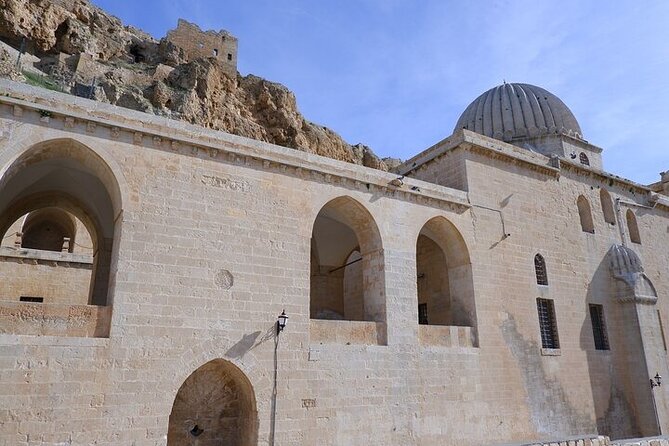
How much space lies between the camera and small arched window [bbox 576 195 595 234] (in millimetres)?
14797

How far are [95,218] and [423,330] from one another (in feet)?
25.2

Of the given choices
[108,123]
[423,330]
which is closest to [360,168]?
[423,330]

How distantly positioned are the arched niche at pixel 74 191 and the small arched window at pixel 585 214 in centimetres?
1307

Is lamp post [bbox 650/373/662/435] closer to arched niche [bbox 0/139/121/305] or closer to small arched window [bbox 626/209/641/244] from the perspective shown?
small arched window [bbox 626/209/641/244]

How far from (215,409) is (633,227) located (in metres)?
14.7

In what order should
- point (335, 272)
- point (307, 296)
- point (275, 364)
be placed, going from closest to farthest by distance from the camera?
point (275, 364), point (307, 296), point (335, 272)

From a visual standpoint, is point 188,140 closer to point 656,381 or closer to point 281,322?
point 281,322

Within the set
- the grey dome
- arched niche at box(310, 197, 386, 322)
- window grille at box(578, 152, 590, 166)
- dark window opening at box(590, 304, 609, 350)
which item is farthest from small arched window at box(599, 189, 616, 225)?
arched niche at box(310, 197, 386, 322)

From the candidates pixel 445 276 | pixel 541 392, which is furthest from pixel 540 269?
pixel 541 392

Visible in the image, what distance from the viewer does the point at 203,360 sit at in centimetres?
784

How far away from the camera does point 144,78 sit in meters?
26.3

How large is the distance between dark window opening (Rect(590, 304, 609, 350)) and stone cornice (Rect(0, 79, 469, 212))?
19.2 ft

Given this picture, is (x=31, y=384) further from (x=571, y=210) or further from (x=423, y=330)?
(x=571, y=210)

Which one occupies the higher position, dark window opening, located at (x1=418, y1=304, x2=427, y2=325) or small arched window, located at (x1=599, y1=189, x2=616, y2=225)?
small arched window, located at (x1=599, y1=189, x2=616, y2=225)
